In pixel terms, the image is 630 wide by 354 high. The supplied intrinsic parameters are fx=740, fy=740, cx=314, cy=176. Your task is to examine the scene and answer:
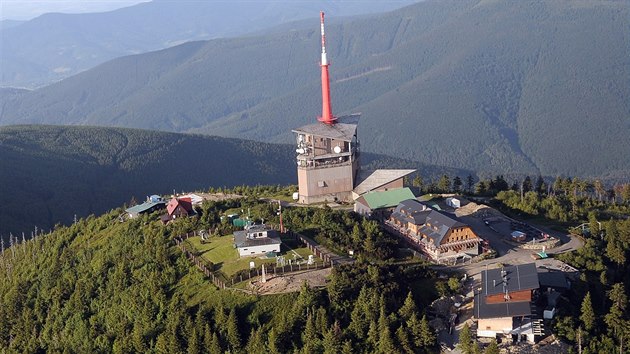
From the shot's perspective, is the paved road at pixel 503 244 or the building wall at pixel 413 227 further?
the building wall at pixel 413 227

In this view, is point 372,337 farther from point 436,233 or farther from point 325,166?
point 325,166

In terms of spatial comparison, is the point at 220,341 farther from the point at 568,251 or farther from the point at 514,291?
the point at 568,251

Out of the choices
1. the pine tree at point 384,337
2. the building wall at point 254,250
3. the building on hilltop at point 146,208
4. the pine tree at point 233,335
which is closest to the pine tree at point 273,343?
the pine tree at point 233,335

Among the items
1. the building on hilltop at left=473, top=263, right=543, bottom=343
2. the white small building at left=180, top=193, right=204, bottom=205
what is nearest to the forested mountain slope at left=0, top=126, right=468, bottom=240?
the white small building at left=180, top=193, right=204, bottom=205

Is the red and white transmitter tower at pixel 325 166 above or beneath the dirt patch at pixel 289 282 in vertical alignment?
above

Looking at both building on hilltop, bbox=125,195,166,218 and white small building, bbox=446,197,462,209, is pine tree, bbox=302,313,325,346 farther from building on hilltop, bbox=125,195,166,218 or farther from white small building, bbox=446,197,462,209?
building on hilltop, bbox=125,195,166,218

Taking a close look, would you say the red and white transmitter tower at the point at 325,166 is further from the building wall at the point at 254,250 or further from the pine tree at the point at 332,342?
the pine tree at the point at 332,342

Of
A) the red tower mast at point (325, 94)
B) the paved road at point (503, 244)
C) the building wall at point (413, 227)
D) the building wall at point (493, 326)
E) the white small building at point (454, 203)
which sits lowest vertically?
the building wall at point (493, 326)
